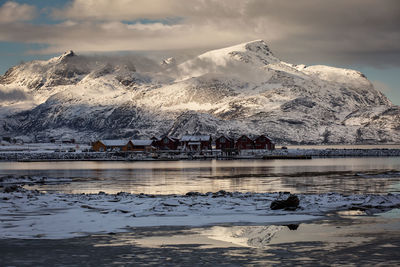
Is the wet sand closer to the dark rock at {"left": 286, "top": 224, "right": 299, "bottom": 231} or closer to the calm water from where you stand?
the dark rock at {"left": 286, "top": 224, "right": 299, "bottom": 231}

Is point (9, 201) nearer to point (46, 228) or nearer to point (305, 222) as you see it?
point (46, 228)

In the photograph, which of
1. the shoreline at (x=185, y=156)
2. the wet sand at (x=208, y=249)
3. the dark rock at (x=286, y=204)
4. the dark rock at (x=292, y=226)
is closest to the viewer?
the wet sand at (x=208, y=249)

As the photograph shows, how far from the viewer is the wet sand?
69.7 feet

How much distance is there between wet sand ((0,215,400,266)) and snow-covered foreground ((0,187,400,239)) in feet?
6.60

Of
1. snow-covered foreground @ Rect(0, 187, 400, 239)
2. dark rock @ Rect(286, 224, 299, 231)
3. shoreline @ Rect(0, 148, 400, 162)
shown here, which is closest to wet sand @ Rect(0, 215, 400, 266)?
dark rock @ Rect(286, 224, 299, 231)

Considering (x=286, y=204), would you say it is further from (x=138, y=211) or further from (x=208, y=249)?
(x=208, y=249)

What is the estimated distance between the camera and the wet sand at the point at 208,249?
2123 cm

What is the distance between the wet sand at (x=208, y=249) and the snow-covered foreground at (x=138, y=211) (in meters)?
2.01

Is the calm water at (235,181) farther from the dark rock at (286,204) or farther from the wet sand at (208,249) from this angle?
the wet sand at (208,249)

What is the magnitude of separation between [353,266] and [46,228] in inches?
609

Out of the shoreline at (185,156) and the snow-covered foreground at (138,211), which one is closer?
the snow-covered foreground at (138,211)

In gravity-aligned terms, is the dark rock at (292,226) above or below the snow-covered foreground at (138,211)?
below

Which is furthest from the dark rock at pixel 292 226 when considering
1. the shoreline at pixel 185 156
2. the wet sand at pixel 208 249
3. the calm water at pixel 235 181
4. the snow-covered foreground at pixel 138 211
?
the shoreline at pixel 185 156

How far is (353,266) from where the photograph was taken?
20.4 m
